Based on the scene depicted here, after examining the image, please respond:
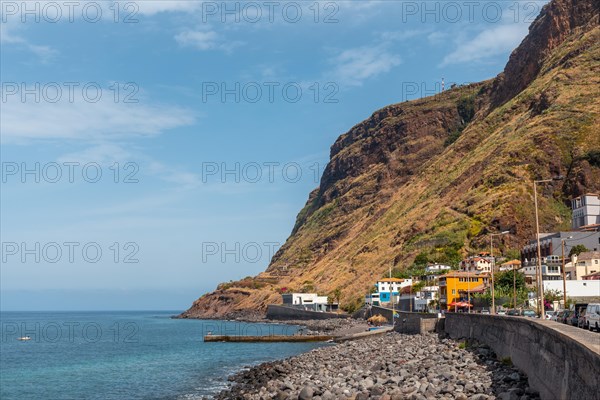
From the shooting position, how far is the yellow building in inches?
4250

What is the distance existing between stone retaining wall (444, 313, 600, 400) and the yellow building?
68113 mm

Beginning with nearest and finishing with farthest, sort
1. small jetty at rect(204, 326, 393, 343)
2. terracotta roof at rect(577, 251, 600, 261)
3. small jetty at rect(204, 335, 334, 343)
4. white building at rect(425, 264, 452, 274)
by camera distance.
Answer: small jetty at rect(204, 326, 393, 343) → terracotta roof at rect(577, 251, 600, 261) → small jetty at rect(204, 335, 334, 343) → white building at rect(425, 264, 452, 274)

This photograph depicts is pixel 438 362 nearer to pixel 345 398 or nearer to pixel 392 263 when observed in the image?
pixel 345 398

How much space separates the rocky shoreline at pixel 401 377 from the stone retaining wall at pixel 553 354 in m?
0.90

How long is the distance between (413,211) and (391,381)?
Result: 157993mm

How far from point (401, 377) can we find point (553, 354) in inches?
593

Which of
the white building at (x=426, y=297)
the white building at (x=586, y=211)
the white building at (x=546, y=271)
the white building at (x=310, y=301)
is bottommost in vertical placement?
the white building at (x=310, y=301)

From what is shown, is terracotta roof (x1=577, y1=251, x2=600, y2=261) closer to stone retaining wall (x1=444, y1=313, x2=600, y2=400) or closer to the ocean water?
the ocean water

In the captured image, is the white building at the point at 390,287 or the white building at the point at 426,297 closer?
the white building at the point at 426,297

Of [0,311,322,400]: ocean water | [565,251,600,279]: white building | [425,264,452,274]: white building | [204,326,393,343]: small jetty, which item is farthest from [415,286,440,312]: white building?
[0,311,322,400]: ocean water

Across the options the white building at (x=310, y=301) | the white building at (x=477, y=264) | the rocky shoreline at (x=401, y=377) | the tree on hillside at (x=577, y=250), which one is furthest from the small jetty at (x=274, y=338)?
the white building at (x=310, y=301)

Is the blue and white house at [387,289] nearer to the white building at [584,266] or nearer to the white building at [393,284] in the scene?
the white building at [393,284]

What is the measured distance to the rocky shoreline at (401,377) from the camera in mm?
30116

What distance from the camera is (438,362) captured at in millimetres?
42031
